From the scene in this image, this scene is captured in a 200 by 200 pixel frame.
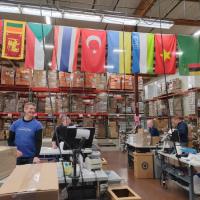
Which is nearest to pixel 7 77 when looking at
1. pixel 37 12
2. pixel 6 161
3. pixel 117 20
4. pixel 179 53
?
pixel 37 12

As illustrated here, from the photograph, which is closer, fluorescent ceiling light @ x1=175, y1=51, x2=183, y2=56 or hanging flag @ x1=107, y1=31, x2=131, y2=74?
hanging flag @ x1=107, y1=31, x2=131, y2=74

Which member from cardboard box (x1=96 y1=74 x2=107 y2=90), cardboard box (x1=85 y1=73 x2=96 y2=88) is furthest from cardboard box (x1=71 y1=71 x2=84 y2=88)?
cardboard box (x1=96 y1=74 x2=107 y2=90)

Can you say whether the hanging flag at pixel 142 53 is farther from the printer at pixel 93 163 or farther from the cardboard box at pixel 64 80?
the cardboard box at pixel 64 80

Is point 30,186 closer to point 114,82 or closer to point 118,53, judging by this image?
point 118,53

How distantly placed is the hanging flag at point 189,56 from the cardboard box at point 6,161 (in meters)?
4.99

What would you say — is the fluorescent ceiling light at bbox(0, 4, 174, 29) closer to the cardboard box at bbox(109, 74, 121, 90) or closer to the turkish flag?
the turkish flag

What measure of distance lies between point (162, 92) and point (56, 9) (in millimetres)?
7843

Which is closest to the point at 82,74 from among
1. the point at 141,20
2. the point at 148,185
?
the point at 141,20

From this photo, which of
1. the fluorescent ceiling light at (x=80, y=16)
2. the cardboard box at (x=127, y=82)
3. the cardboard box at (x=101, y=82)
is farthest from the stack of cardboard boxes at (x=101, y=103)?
the fluorescent ceiling light at (x=80, y=16)

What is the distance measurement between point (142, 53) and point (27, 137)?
137 inches

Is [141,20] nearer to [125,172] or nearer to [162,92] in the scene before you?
[125,172]

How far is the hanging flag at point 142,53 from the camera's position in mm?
5684

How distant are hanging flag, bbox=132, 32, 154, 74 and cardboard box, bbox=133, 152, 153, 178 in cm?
222

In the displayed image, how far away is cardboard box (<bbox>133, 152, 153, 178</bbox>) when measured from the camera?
20.3 ft
